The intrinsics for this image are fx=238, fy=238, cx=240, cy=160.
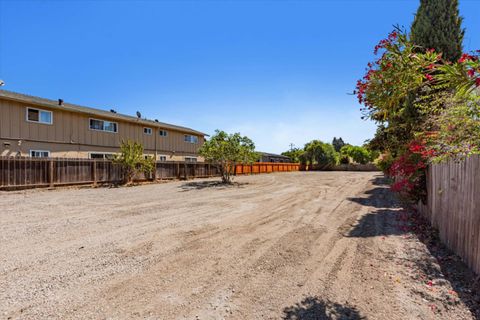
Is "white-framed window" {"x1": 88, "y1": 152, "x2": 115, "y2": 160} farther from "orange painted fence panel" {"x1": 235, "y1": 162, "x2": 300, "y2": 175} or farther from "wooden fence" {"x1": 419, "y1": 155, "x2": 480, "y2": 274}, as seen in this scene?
"wooden fence" {"x1": 419, "y1": 155, "x2": 480, "y2": 274}

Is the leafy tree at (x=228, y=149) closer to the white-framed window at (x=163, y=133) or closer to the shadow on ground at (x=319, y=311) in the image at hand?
the white-framed window at (x=163, y=133)

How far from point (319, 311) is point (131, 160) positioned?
50.3 feet

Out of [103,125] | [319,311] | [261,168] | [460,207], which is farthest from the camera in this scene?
[261,168]

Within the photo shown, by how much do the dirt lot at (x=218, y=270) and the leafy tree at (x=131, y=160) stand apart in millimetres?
9087

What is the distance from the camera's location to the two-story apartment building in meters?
13.7

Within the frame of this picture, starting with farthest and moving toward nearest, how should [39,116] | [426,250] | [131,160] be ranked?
1. [131,160]
2. [39,116]
3. [426,250]

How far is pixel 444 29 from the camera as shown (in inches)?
294

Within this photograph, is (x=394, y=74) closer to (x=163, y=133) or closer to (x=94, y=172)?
(x=94, y=172)

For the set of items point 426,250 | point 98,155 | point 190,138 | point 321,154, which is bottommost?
point 426,250

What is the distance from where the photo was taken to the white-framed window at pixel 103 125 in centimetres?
1767

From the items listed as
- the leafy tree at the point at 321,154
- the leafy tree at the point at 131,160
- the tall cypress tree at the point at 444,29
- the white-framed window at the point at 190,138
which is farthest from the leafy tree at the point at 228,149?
the leafy tree at the point at 321,154

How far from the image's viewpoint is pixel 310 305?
277 centimetres

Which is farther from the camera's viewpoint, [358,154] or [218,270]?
[358,154]

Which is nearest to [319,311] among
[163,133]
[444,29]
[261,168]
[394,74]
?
[394,74]
